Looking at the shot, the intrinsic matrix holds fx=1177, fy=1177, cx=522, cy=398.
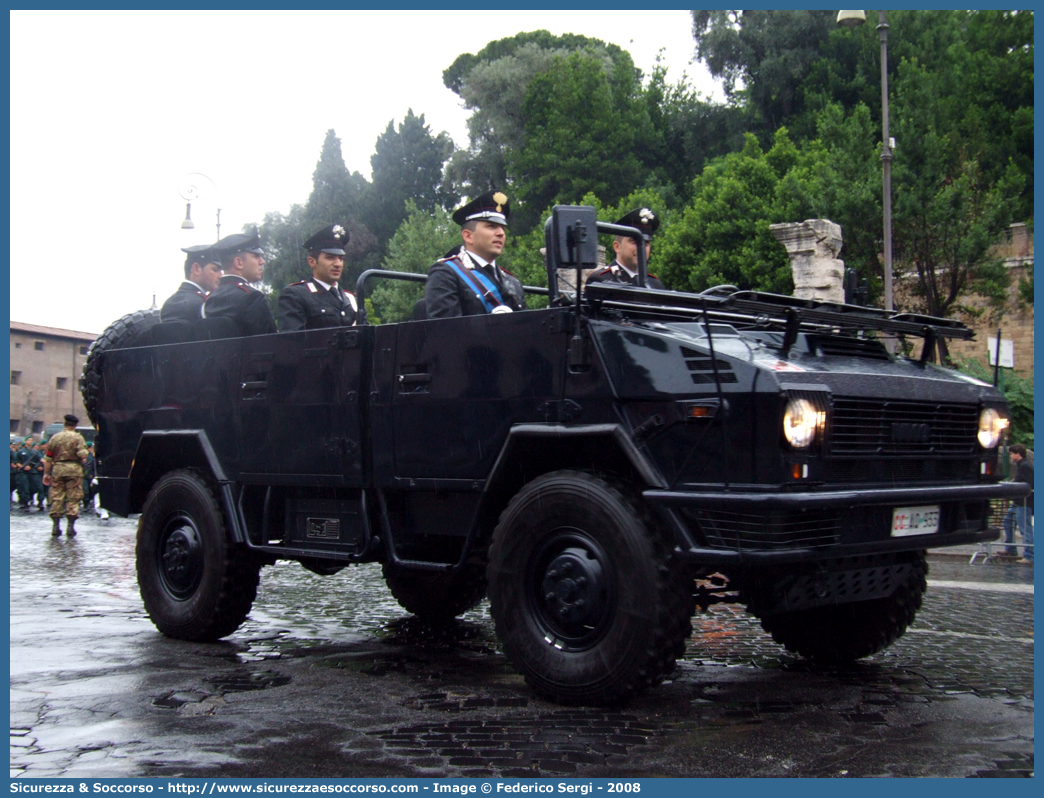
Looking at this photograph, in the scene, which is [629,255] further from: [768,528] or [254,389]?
[768,528]

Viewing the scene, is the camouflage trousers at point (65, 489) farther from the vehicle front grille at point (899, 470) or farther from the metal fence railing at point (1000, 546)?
the vehicle front grille at point (899, 470)

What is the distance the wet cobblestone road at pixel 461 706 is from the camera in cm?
435

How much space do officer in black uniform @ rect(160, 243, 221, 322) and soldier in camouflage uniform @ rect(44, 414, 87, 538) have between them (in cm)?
1055

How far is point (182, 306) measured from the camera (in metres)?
8.29

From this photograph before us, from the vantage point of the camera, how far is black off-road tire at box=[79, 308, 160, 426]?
8.16 meters

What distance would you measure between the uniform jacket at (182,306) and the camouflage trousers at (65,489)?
10.9m

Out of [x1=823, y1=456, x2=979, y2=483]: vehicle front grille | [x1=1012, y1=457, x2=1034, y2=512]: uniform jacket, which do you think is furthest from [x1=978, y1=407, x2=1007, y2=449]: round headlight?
[x1=1012, y1=457, x2=1034, y2=512]: uniform jacket

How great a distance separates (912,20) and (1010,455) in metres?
35.2

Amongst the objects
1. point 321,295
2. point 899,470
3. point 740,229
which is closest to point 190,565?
point 321,295

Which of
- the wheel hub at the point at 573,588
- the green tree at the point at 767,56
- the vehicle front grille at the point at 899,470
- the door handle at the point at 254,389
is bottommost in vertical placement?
the wheel hub at the point at 573,588

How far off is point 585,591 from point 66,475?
1556cm

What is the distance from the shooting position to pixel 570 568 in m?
5.16

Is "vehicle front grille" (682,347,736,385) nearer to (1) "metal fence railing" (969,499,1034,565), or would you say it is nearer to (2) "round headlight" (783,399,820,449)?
(2) "round headlight" (783,399,820,449)

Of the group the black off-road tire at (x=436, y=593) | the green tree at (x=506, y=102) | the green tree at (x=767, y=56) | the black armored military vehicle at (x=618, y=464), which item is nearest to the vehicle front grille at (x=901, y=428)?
the black armored military vehicle at (x=618, y=464)
